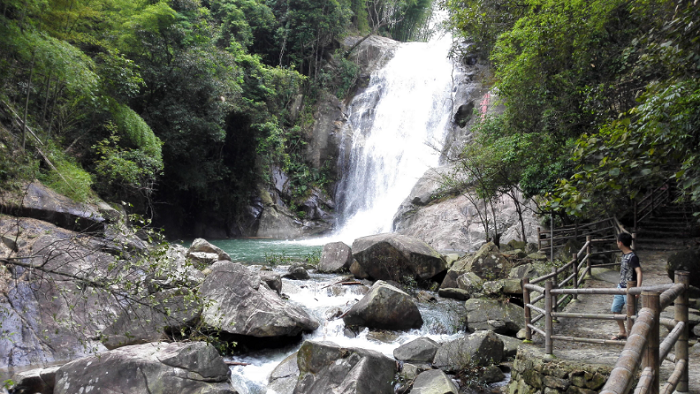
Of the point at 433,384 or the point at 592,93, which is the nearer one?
the point at 433,384

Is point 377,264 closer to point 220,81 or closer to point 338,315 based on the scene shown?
point 338,315

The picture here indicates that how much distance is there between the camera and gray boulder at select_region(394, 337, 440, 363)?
622 centimetres

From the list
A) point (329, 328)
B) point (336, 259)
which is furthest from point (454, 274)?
point (329, 328)

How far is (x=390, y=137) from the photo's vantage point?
24.6 meters

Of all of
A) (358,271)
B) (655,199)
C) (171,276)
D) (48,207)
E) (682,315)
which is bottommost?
(358,271)

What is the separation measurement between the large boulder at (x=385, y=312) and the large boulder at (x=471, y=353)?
4.26 feet

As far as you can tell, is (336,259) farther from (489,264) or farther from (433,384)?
(433,384)

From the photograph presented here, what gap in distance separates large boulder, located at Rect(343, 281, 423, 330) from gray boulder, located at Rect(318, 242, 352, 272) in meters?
4.22

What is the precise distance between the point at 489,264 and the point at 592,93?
4541 mm

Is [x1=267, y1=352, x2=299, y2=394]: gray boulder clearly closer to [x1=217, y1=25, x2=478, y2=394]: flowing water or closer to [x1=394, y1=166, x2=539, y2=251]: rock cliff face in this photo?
[x1=217, y1=25, x2=478, y2=394]: flowing water

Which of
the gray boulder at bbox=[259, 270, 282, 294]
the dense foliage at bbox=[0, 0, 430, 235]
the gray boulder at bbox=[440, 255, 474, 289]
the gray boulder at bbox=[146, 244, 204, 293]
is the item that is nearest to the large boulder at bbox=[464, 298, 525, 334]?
the gray boulder at bbox=[440, 255, 474, 289]

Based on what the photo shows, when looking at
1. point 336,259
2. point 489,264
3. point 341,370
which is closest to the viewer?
point 341,370

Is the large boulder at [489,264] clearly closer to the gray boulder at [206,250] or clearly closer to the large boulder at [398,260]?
the large boulder at [398,260]

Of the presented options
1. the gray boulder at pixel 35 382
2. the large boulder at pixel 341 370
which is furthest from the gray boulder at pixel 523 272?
the gray boulder at pixel 35 382
